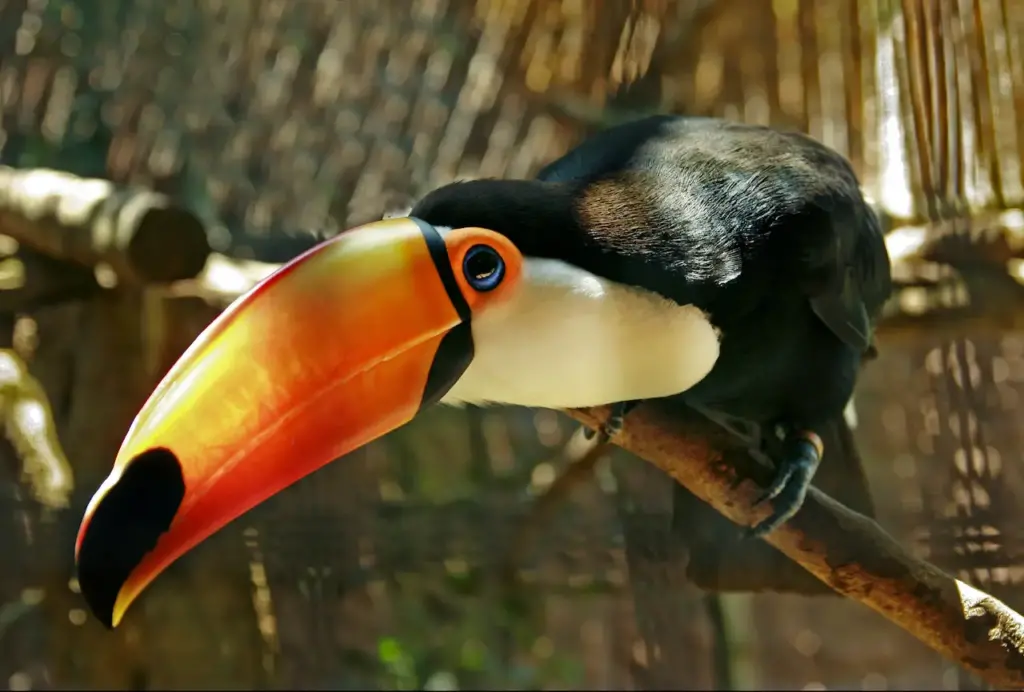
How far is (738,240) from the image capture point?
0.98 metres

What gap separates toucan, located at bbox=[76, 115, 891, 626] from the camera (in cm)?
72

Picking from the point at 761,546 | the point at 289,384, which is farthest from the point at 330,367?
the point at 761,546

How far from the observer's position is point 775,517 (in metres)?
1.03

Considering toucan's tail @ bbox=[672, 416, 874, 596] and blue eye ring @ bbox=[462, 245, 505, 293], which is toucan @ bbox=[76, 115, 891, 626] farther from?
toucan's tail @ bbox=[672, 416, 874, 596]

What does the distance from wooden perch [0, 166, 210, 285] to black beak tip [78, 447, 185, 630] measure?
0.53 meters

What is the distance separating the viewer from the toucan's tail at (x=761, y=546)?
134cm

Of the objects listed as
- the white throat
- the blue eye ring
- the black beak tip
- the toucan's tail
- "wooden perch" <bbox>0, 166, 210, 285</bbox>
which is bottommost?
the toucan's tail

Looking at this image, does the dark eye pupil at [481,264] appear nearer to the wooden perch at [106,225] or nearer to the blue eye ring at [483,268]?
the blue eye ring at [483,268]

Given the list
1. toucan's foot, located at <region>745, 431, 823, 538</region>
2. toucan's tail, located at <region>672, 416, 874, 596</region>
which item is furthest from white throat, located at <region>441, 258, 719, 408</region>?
toucan's tail, located at <region>672, 416, 874, 596</region>

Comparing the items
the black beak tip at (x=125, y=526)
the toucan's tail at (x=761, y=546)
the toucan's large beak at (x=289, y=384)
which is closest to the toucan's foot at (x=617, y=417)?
the toucan's large beak at (x=289, y=384)

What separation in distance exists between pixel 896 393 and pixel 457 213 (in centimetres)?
115

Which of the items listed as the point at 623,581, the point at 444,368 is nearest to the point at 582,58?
the point at 444,368

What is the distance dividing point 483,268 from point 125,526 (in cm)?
38

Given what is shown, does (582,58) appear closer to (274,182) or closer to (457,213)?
(274,182)
